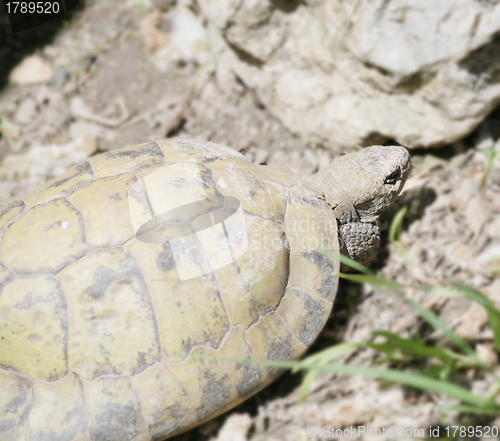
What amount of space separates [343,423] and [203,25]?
3559 millimetres

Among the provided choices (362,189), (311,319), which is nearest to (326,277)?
(311,319)

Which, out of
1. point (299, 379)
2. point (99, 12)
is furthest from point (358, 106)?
point (99, 12)

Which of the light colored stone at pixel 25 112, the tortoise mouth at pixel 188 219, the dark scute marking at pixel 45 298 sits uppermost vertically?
the light colored stone at pixel 25 112

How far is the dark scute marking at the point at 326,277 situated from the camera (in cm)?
231

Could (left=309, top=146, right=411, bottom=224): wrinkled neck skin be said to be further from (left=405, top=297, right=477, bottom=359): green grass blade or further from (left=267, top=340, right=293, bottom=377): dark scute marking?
(left=405, top=297, right=477, bottom=359): green grass blade

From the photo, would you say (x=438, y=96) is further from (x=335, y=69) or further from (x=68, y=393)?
(x=68, y=393)

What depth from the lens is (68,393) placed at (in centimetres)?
193

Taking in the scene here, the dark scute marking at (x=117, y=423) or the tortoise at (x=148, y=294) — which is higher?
the tortoise at (x=148, y=294)

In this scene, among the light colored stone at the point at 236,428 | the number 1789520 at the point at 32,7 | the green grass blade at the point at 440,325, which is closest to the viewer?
the green grass blade at the point at 440,325

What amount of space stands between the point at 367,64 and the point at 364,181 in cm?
86

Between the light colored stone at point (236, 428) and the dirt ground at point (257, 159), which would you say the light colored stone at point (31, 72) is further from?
the light colored stone at point (236, 428)

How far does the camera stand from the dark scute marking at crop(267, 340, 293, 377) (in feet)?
7.16

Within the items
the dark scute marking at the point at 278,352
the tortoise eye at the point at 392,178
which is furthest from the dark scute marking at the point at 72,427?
the tortoise eye at the point at 392,178

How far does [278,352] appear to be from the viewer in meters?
2.20
